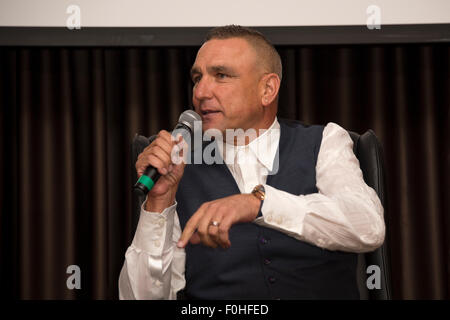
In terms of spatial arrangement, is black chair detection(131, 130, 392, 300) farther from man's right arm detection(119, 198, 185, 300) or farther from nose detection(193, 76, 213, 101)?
nose detection(193, 76, 213, 101)

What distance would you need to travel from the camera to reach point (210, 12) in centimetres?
162

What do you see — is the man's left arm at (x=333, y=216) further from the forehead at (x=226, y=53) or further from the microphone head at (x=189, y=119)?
the forehead at (x=226, y=53)

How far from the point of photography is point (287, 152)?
118 centimetres

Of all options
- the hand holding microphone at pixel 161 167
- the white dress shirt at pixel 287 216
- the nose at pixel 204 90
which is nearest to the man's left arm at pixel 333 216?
the white dress shirt at pixel 287 216

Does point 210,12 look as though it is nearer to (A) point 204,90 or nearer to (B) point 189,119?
(A) point 204,90

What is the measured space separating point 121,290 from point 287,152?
616 millimetres

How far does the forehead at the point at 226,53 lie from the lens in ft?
3.70

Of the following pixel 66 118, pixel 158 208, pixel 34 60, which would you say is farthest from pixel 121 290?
pixel 34 60

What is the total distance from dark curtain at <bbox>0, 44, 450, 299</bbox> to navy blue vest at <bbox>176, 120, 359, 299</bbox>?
0.86 metres

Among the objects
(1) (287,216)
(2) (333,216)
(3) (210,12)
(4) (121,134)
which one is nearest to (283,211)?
(1) (287,216)

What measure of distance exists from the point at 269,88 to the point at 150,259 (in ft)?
2.02

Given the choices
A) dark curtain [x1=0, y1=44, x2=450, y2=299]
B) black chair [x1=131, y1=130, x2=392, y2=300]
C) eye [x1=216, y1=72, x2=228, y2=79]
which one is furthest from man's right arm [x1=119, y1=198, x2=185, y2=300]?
dark curtain [x1=0, y1=44, x2=450, y2=299]

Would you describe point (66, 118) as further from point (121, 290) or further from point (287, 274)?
point (287, 274)

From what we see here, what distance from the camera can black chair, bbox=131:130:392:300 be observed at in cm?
104
